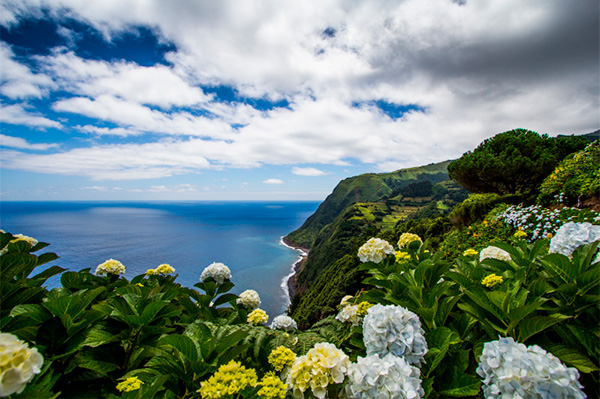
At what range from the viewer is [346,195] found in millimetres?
180625

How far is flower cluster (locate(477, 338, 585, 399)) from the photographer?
4.04 feet

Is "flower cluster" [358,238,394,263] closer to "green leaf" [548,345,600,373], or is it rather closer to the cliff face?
"green leaf" [548,345,600,373]

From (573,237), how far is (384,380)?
2.94m

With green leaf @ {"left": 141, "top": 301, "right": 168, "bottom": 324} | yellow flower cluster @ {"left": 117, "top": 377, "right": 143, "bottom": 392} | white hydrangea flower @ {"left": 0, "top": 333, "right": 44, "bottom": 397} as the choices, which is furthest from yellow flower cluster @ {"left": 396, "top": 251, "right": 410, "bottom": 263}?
white hydrangea flower @ {"left": 0, "top": 333, "right": 44, "bottom": 397}

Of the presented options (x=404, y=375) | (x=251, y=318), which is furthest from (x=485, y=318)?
(x=251, y=318)

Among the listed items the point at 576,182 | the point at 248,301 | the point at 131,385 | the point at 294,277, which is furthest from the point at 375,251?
the point at 294,277

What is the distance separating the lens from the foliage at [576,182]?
28.5 feet

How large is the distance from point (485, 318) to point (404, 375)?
0.90m

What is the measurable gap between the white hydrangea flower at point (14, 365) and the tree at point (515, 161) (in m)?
22.7

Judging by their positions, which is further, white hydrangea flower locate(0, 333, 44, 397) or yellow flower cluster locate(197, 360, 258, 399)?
yellow flower cluster locate(197, 360, 258, 399)

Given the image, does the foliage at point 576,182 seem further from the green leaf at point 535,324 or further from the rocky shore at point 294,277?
the rocky shore at point 294,277

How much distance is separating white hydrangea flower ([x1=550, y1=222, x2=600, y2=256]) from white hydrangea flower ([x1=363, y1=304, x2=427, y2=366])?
2396mm

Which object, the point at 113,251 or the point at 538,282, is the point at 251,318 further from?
the point at 113,251

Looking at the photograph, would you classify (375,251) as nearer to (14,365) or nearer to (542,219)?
(14,365)
